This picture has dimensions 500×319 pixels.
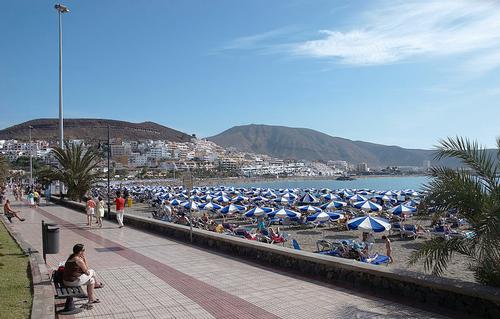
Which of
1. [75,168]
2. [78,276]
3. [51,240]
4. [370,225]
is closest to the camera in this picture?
[78,276]

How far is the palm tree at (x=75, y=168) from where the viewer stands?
3312 centimetres

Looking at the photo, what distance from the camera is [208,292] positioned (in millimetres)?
7234

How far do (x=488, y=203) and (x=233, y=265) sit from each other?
5.26 meters

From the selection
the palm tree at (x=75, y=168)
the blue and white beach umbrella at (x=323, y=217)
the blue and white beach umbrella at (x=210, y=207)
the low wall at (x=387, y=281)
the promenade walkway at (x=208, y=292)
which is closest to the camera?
the low wall at (x=387, y=281)

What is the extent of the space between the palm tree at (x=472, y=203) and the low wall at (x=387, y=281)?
31cm

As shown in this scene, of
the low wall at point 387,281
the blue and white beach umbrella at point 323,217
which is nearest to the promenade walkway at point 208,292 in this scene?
the low wall at point 387,281

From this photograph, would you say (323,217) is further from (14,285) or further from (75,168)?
(75,168)

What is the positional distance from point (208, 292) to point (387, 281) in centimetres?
279

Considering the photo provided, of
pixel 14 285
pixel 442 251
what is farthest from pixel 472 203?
pixel 14 285

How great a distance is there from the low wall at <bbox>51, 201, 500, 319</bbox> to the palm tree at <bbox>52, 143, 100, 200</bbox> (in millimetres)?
25387

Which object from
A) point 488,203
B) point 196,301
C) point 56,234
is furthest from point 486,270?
point 56,234

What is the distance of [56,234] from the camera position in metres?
8.91

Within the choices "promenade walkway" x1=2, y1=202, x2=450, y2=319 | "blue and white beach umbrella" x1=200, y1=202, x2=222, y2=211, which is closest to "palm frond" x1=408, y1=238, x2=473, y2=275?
"promenade walkway" x1=2, y1=202, x2=450, y2=319

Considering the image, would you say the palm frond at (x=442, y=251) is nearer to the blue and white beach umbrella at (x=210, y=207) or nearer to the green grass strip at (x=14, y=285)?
the green grass strip at (x=14, y=285)
